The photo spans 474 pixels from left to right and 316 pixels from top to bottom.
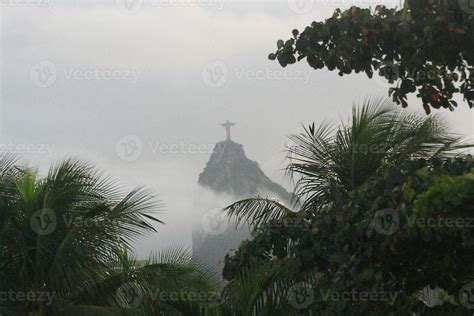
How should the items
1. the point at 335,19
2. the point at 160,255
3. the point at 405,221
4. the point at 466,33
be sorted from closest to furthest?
the point at 405,221 → the point at 466,33 → the point at 335,19 → the point at 160,255

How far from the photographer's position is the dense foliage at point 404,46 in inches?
310

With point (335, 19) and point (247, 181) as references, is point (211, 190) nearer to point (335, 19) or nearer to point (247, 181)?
point (247, 181)

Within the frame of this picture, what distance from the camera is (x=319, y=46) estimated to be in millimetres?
8406

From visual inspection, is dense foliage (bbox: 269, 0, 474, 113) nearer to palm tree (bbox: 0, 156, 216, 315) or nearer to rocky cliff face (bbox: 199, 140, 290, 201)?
palm tree (bbox: 0, 156, 216, 315)

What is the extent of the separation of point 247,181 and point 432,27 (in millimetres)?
37060

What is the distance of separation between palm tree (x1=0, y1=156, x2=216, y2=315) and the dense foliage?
543 cm

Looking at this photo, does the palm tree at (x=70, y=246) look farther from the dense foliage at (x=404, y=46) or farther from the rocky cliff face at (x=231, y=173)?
the rocky cliff face at (x=231, y=173)

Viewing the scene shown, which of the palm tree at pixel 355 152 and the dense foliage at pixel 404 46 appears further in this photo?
the palm tree at pixel 355 152

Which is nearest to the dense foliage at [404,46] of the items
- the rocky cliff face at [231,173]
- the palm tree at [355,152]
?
the palm tree at [355,152]

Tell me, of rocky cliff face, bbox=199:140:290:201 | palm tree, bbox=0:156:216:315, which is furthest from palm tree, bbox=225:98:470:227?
rocky cliff face, bbox=199:140:290:201

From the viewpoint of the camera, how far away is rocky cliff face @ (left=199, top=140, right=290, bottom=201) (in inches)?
1695

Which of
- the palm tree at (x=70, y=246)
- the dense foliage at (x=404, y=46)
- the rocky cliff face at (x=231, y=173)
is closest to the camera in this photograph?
the dense foliage at (x=404, y=46)

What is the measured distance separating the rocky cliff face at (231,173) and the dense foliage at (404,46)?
3240cm

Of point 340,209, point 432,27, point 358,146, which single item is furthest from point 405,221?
point 358,146
